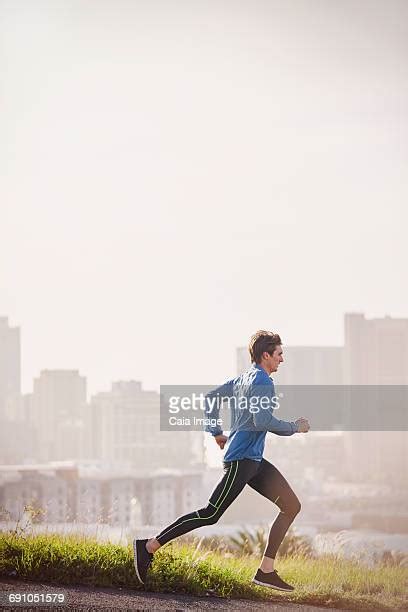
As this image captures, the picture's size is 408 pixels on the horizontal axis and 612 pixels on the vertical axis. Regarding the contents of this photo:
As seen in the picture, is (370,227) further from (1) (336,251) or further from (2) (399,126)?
(2) (399,126)

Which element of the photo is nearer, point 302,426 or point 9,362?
point 302,426

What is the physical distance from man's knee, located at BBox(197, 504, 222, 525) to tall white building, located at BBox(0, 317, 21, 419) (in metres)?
2.85

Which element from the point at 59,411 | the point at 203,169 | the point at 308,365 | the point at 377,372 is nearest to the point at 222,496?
the point at 203,169

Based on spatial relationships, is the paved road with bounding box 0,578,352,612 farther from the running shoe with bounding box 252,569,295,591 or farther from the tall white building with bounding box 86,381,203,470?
the tall white building with bounding box 86,381,203,470

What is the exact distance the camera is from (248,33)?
16.1ft

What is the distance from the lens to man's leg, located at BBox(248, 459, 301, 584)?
12.1 feet

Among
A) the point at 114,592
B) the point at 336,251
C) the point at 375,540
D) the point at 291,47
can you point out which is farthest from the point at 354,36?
the point at 114,592

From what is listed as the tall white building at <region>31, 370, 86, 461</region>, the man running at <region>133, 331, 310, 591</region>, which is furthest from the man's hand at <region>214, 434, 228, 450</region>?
the tall white building at <region>31, 370, 86, 461</region>

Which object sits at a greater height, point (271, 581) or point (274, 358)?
point (274, 358)

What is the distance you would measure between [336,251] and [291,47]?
1.47 meters

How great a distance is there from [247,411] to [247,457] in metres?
0.19

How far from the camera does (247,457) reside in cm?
367

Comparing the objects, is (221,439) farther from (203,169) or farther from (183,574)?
(203,169)

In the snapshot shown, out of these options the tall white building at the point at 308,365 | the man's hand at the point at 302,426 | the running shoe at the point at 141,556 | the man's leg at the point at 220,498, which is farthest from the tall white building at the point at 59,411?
the man's hand at the point at 302,426
